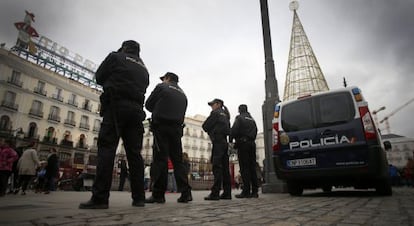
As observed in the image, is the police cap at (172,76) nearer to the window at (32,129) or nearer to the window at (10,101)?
the window at (10,101)

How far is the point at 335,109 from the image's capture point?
4.61 metres

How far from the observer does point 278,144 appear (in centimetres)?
515

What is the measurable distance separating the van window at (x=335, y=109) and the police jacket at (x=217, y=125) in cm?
189

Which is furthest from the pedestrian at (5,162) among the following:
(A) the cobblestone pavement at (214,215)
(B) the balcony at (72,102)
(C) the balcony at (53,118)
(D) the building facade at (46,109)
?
(B) the balcony at (72,102)

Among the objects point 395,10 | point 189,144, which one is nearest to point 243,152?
point 395,10

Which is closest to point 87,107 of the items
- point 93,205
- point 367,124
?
point 93,205

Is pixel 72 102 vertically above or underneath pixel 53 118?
above

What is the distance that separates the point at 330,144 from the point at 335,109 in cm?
71

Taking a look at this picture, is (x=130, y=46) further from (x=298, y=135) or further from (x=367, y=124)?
(x=367, y=124)

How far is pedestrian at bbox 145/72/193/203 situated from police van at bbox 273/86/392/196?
90.3 inches

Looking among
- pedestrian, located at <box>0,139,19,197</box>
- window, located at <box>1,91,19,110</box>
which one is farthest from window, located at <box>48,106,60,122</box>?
pedestrian, located at <box>0,139,19,197</box>

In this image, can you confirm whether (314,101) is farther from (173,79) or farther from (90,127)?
(90,127)

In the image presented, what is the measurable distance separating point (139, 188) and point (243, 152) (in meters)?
2.78

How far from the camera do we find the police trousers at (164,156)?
367 cm
